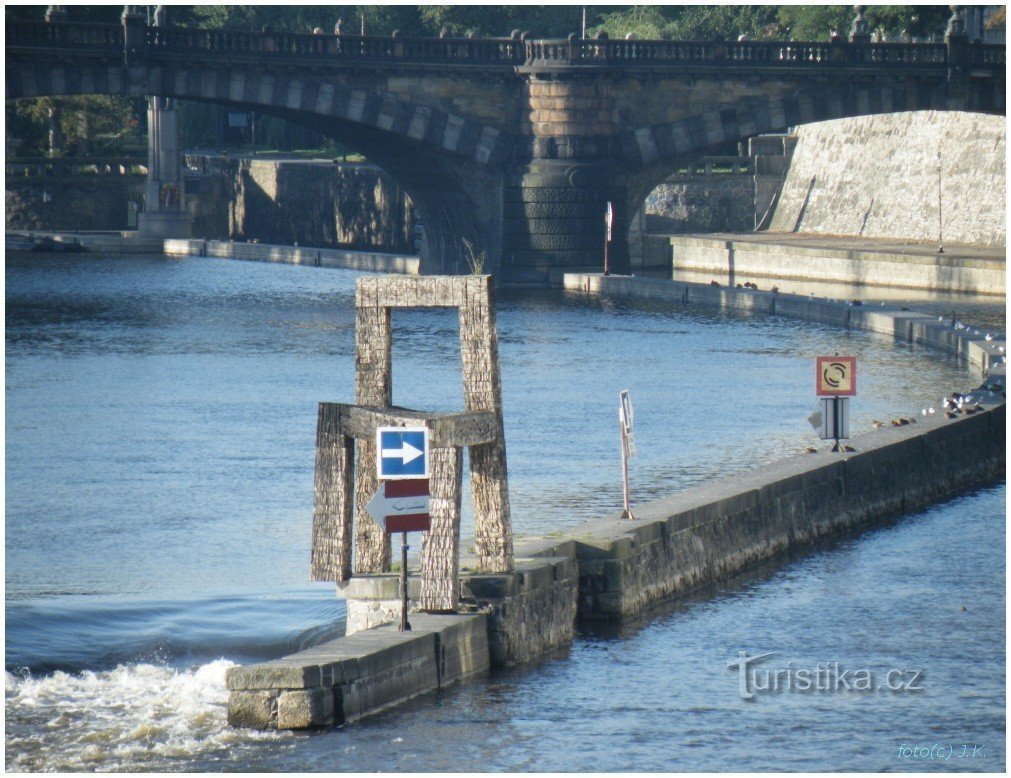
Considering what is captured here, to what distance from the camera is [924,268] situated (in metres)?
68.8

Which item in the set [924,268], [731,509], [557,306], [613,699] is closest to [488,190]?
[557,306]

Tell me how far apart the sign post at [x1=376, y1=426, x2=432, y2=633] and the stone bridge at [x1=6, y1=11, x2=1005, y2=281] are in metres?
52.6

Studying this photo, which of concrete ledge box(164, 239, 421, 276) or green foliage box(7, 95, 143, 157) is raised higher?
green foliage box(7, 95, 143, 157)

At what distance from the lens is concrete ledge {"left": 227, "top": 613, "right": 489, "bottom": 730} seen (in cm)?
1698

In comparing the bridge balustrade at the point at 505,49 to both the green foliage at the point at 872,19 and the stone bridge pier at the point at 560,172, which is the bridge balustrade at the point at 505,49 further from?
the green foliage at the point at 872,19

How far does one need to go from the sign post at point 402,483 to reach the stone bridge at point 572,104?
5259cm

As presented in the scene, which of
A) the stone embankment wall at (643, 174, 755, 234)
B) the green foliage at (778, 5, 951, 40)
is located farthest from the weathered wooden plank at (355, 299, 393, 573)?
the green foliage at (778, 5, 951, 40)

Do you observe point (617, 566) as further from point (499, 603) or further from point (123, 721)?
point (123, 721)

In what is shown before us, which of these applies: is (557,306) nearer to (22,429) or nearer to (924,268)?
(924,268)

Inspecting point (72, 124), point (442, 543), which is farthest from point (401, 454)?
point (72, 124)

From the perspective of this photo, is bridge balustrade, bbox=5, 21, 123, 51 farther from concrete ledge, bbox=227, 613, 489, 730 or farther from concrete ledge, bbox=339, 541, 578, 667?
concrete ledge, bbox=227, 613, 489, 730

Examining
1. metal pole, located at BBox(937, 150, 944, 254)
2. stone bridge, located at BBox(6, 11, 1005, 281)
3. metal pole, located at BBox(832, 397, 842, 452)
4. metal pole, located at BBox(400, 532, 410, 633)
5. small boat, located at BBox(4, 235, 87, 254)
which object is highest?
stone bridge, located at BBox(6, 11, 1005, 281)

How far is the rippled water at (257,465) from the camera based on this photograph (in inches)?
730

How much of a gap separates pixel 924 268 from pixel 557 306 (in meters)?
12.3
